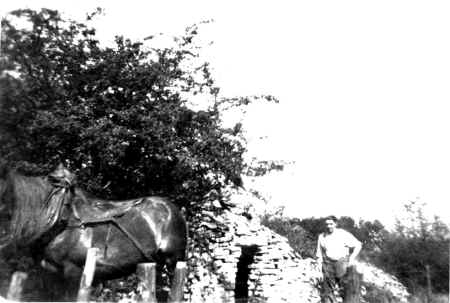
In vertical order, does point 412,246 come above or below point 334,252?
above

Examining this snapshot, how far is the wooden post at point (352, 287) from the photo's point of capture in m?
6.87

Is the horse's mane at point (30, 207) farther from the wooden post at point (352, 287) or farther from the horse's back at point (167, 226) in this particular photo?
the wooden post at point (352, 287)

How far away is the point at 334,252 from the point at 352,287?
27.1 inches

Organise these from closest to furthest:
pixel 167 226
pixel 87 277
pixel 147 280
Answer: pixel 87 277 → pixel 147 280 → pixel 167 226

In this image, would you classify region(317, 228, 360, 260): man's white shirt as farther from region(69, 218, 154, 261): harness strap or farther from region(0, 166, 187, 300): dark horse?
region(69, 218, 154, 261): harness strap

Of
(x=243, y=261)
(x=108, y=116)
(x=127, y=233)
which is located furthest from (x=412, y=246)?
(x=127, y=233)

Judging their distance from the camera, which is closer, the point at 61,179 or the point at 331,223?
the point at 61,179

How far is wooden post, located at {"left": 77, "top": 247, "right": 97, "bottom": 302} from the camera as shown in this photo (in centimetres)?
536

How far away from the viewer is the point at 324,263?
7.58 metres

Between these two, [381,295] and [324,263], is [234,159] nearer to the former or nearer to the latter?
[324,263]

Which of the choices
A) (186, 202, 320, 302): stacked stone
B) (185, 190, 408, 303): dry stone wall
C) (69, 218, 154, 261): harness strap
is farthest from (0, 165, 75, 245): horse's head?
(186, 202, 320, 302): stacked stone

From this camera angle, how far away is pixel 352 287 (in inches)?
271

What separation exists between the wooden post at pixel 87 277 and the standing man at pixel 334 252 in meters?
4.06

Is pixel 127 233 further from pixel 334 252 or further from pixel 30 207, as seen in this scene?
pixel 334 252
